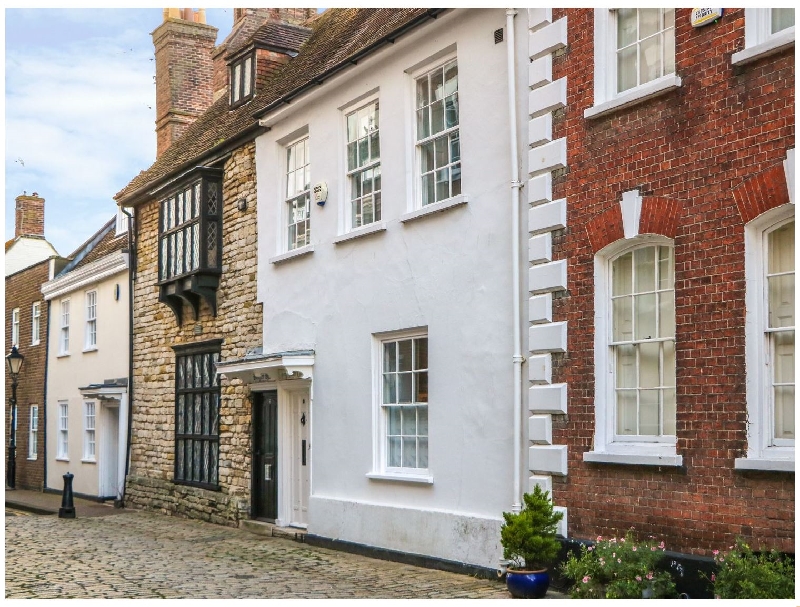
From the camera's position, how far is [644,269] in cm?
965

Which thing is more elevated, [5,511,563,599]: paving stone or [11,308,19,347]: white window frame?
[11,308,19,347]: white window frame

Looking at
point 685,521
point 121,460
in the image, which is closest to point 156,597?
point 685,521

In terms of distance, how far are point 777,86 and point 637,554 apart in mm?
3986

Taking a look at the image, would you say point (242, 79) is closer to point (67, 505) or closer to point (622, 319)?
point (67, 505)

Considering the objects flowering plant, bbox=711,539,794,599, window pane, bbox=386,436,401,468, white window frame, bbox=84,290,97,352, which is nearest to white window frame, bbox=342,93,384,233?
window pane, bbox=386,436,401,468

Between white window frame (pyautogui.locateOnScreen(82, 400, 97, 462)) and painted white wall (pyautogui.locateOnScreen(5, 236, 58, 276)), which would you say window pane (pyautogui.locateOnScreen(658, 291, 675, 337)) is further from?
painted white wall (pyautogui.locateOnScreen(5, 236, 58, 276))

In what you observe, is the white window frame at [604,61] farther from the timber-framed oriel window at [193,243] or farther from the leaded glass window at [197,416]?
the leaded glass window at [197,416]

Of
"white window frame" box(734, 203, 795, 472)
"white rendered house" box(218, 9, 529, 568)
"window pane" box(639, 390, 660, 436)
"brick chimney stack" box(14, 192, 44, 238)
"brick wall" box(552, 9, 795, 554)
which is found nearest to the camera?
"white window frame" box(734, 203, 795, 472)

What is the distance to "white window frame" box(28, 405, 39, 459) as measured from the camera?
30156mm

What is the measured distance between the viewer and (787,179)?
817 centimetres

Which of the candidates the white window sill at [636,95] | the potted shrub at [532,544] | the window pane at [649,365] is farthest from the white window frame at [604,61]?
the potted shrub at [532,544]

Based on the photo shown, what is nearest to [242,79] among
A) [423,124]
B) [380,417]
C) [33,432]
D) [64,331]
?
[423,124]

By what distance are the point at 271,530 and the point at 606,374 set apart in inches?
301

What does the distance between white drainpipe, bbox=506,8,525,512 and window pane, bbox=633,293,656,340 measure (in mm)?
1532
